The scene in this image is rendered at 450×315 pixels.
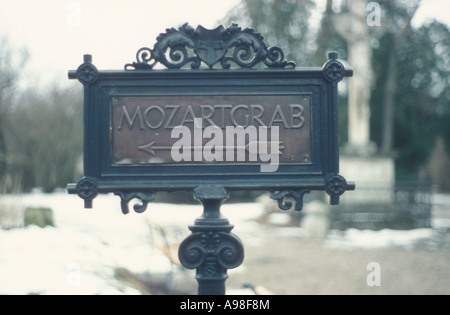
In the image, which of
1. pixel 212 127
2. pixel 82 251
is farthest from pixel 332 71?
pixel 82 251

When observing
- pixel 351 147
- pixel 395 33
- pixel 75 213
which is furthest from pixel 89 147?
pixel 395 33

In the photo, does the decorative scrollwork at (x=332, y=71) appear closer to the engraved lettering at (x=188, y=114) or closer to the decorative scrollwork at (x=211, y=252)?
the engraved lettering at (x=188, y=114)

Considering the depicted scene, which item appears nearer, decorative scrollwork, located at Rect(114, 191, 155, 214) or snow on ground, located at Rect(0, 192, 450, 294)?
decorative scrollwork, located at Rect(114, 191, 155, 214)

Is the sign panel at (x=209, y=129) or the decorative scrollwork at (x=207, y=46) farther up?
the decorative scrollwork at (x=207, y=46)

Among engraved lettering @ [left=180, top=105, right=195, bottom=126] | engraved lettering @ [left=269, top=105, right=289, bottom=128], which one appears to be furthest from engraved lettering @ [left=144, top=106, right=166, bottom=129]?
engraved lettering @ [left=269, top=105, right=289, bottom=128]

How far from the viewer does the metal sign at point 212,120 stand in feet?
8.95

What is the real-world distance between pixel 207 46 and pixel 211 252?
43.7 inches

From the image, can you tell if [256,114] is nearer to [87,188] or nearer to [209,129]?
[209,129]

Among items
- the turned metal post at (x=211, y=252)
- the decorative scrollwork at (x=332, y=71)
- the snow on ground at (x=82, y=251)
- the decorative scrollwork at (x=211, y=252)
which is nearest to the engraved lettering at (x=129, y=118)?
the turned metal post at (x=211, y=252)

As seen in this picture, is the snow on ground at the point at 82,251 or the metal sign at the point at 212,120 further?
the snow on ground at the point at 82,251

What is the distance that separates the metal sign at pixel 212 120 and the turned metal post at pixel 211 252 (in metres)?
0.27

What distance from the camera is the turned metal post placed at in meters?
2.75

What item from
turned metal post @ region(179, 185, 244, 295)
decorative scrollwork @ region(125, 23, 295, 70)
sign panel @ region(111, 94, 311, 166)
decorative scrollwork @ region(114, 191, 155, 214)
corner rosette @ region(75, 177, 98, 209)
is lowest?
turned metal post @ region(179, 185, 244, 295)

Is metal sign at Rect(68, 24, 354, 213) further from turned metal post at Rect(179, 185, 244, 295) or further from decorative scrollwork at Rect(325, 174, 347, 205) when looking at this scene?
turned metal post at Rect(179, 185, 244, 295)
